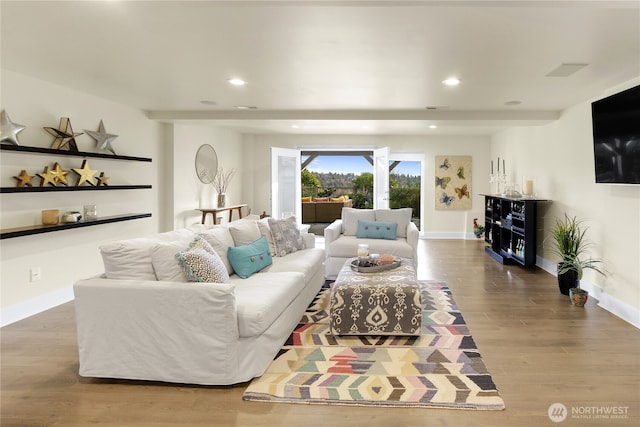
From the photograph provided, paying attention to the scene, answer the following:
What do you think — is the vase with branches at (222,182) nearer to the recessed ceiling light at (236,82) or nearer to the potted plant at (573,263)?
the recessed ceiling light at (236,82)

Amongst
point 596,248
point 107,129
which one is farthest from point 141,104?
point 596,248

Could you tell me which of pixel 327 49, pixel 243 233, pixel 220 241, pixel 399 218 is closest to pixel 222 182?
pixel 399 218

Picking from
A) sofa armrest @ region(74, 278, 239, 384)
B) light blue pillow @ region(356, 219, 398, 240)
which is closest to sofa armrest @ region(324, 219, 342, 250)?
light blue pillow @ region(356, 219, 398, 240)

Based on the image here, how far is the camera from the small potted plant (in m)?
8.91

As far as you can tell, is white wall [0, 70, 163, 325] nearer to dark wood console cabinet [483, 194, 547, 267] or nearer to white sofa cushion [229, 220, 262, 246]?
white sofa cushion [229, 220, 262, 246]

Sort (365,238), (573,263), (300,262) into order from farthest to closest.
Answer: (365,238), (573,263), (300,262)

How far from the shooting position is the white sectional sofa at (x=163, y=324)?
2.58m

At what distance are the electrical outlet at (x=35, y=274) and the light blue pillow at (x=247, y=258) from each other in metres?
1.99

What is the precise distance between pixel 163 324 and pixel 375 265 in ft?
6.96

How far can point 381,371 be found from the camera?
9.28ft

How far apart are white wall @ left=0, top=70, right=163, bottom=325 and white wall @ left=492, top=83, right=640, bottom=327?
555cm

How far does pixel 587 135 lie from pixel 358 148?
512 cm

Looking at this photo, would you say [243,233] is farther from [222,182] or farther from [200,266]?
[222,182]

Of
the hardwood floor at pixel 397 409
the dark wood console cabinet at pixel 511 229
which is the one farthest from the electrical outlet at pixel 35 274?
the dark wood console cabinet at pixel 511 229
